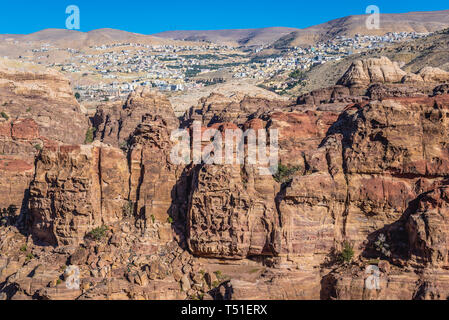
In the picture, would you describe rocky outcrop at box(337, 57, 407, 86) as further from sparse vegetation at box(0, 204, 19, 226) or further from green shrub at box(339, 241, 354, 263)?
sparse vegetation at box(0, 204, 19, 226)

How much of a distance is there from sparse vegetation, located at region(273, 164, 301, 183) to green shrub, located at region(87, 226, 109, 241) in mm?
11575

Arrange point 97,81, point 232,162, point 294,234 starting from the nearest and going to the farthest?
1. point 294,234
2. point 232,162
3. point 97,81

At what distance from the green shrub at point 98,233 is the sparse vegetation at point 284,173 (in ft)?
38.0

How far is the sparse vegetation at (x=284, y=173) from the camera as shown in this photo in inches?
1228

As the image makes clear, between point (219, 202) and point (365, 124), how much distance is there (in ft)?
34.1

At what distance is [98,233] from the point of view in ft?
101

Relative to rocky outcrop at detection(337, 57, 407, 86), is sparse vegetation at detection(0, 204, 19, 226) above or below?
below

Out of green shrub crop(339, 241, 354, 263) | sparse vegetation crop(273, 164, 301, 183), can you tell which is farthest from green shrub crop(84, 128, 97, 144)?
green shrub crop(339, 241, 354, 263)

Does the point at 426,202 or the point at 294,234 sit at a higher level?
the point at 426,202

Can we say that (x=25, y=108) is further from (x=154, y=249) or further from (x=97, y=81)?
(x=97, y=81)

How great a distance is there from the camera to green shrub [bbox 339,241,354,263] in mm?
27453

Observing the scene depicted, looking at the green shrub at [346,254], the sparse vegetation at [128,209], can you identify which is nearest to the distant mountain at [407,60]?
the green shrub at [346,254]

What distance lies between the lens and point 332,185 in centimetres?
2878
